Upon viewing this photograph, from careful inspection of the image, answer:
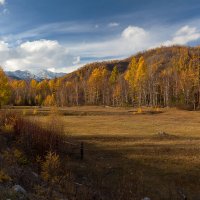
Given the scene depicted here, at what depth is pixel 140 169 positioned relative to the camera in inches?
877

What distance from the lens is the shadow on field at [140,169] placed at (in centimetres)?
1759

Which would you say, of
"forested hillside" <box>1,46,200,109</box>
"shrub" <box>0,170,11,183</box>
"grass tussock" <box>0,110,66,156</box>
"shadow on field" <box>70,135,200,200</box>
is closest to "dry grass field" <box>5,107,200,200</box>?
"shadow on field" <box>70,135,200,200</box>

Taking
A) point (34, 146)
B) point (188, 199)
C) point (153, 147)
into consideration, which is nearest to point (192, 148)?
point (153, 147)

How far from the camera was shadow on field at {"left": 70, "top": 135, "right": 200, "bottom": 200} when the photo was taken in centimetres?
1759

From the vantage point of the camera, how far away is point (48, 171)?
50.6 ft

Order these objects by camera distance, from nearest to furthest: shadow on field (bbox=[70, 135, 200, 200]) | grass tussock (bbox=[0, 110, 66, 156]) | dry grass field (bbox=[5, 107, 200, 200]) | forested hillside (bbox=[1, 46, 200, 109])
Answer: shadow on field (bbox=[70, 135, 200, 200]) → dry grass field (bbox=[5, 107, 200, 200]) → grass tussock (bbox=[0, 110, 66, 156]) → forested hillside (bbox=[1, 46, 200, 109])

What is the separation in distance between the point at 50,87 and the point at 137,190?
148 metres

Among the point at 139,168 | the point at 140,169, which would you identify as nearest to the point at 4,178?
the point at 140,169

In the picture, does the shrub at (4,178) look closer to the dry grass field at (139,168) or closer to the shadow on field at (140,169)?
the shadow on field at (140,169)

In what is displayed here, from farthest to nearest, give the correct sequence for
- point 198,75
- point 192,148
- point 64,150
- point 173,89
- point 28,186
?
1. point 173,89
2. point 198,75
3. point 192,148
4. point 64,150
5. point 28,186

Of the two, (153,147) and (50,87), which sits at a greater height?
(50,87)

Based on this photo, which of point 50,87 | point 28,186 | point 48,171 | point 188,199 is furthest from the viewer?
point 50,87

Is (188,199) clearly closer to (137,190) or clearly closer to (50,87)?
(137,190)

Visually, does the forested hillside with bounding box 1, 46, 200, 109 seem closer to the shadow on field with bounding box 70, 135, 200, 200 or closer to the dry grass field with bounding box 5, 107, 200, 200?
the dry grass field with bounding box 5, 107, 200, 200
